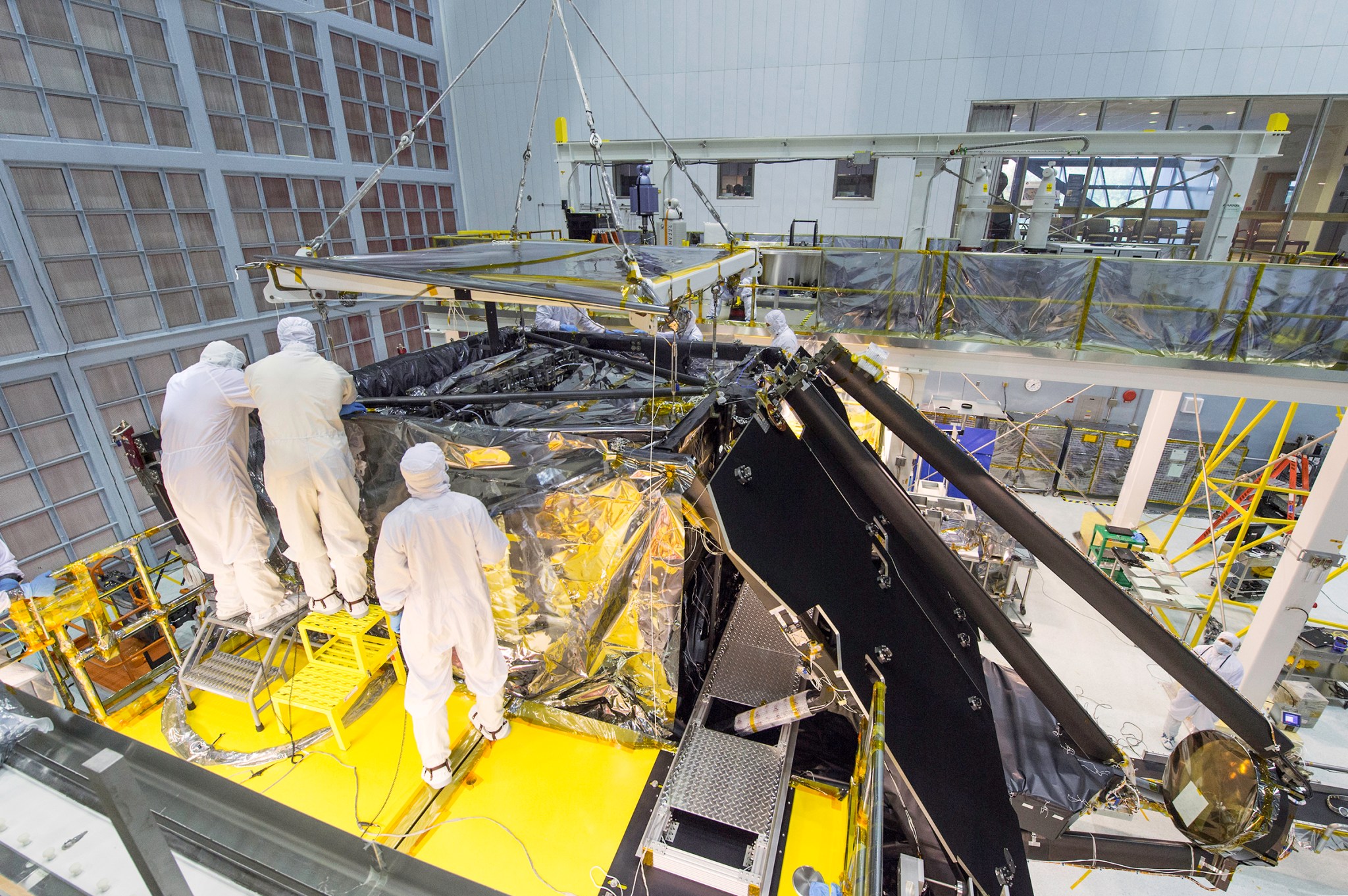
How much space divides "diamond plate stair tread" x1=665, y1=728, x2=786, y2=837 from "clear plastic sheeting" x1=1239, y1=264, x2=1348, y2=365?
6740mm

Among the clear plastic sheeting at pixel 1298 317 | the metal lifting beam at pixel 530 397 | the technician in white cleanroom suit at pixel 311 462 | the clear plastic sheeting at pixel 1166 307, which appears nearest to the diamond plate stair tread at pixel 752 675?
the metal lifting beam at pixel 530 397

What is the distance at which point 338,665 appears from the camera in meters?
3.39

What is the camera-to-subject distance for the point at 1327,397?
605 cm

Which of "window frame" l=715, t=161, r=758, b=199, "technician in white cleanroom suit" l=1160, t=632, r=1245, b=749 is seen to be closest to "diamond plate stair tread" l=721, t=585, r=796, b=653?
"technician in white cleanroom suit" l=1160, t=632, r=1245, b=749

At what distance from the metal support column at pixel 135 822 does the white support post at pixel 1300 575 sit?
24.9ft

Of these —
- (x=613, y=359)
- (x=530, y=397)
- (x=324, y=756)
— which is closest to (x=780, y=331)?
(x=613, y=359)

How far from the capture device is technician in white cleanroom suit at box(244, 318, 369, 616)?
3.29m

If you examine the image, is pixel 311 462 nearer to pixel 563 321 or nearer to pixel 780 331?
pixel 563 321

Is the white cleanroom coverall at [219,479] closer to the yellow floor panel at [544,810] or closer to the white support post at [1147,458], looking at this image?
the yellow floor panel at [544,810]

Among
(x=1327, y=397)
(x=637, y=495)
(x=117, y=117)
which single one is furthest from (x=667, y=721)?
(x=117, y=117)

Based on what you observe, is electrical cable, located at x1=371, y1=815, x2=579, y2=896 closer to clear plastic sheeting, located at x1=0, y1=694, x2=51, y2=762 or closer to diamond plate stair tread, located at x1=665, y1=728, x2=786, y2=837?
diamond plate stair tread, located at x1=665, y1=728, x2=786, y2=837

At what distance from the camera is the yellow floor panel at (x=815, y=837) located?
2625 mm

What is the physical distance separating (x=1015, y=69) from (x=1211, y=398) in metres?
A: 6.98

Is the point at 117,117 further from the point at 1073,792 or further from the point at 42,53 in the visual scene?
the point at 1073,792
